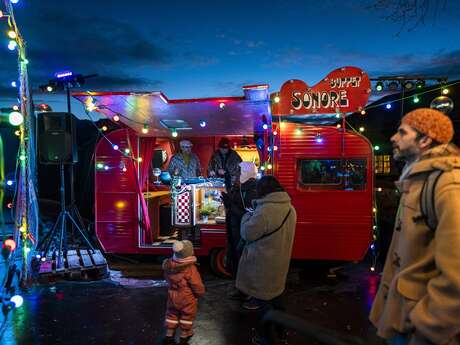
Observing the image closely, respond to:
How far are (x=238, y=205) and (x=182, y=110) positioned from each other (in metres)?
2.13

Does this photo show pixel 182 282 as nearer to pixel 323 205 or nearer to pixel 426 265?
pixel 426 265

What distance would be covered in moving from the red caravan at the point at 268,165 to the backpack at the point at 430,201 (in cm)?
396

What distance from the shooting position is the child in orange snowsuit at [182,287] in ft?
13.6

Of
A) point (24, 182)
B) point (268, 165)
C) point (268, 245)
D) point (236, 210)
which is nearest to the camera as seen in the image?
point (268, 245)

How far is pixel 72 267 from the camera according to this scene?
6746 millimetres

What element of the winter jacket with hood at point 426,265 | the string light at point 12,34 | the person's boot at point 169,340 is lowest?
the person's boot at point 169,340

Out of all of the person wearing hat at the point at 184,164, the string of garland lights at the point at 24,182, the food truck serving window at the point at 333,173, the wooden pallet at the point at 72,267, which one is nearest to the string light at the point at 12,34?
the string of garland lights at the point at 24,182

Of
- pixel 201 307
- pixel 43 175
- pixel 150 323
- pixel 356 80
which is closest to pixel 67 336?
pixel 150 323

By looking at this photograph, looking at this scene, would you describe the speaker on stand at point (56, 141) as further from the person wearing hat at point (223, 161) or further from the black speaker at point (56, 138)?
the person wearing hat at point (223, 161)

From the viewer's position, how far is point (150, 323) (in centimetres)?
505

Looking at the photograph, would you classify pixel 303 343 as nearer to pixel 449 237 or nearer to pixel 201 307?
pixel 201 307

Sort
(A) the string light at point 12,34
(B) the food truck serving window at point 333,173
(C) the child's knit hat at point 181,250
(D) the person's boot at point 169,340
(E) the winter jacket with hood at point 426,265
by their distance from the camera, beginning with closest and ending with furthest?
(E) the winter jacket with hood at point 426,265 → (C) the child's knit hat at point 181,250 → (D) the person's boot at point 169,340 → (A) the string light at point 12,34 → (B) the food truck serving window at point 333,173

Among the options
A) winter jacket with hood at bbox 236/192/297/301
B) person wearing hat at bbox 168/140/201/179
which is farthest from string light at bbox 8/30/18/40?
winter jacket with hood at bbox 236/192/297/301

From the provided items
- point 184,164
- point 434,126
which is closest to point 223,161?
point 184,164
